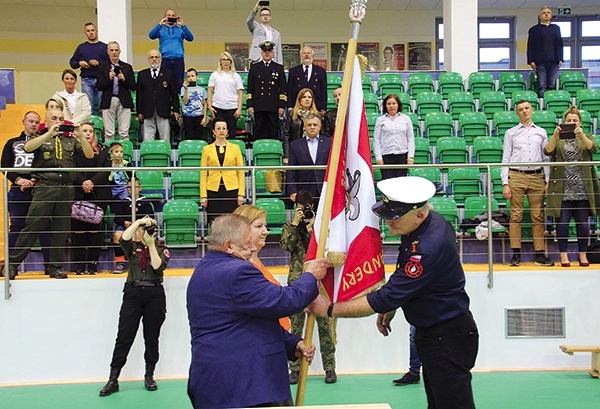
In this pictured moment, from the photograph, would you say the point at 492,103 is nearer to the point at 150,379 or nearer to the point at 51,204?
the point at 51,204

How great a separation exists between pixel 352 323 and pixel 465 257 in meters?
1.73

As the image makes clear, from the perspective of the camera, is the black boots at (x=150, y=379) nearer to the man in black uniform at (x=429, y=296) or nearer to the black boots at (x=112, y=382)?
the black boots at (x=112, y=382)

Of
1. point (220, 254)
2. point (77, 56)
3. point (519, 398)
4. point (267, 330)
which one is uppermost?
point (77, 56)

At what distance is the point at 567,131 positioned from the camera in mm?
8469

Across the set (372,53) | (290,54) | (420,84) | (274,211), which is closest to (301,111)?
(274,211)

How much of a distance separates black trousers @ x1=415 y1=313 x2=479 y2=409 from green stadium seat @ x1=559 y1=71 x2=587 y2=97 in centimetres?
1060

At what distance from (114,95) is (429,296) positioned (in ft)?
26.8

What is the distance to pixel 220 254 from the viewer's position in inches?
152

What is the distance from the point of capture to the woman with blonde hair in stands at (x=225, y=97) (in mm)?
10938

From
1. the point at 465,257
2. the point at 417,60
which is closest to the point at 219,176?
the point at 465,257

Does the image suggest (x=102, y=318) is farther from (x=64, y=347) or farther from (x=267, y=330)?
(x=267, y=330)

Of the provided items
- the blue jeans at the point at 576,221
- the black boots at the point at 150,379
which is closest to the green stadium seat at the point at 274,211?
the black boots at the point at 150,379

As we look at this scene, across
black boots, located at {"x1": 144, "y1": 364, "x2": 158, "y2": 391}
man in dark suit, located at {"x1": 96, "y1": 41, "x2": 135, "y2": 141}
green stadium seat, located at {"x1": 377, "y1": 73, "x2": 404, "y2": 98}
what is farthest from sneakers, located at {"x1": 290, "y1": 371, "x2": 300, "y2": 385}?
green stadium seat, located at {"x1": 377, "y1": 73, "x2": 404, "y2": 98}

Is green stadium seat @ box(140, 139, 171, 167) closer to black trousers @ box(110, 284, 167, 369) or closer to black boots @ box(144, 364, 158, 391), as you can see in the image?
black trousers @ box(110, 284, 167, 369)
